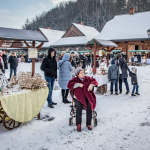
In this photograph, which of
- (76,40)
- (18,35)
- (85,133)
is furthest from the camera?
(76,40)

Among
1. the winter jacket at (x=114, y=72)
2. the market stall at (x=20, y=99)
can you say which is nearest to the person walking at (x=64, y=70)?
the market stall at (x=20, y=99)

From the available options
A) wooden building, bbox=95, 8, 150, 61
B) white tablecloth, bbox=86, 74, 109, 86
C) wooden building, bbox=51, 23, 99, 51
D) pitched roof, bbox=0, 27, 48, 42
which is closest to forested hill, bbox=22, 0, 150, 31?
wooden building, bbox=51, 23, 99, 51

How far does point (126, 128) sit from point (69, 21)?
207ft

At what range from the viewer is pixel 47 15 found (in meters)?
75.6

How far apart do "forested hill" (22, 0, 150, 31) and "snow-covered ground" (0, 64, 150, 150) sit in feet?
153

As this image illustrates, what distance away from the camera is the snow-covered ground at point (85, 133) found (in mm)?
3126

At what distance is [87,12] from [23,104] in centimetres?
5900

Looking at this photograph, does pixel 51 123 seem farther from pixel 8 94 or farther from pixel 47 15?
pixel 47 15

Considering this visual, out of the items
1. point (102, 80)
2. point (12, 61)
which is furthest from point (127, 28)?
point (102, 80)

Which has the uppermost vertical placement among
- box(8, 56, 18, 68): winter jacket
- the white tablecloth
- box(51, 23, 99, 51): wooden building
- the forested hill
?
the forested hill

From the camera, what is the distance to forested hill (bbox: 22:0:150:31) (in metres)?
51.0

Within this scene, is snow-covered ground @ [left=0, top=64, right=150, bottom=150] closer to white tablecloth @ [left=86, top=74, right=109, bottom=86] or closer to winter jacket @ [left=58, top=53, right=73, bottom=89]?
winter jacket @ [left=58, top=53, right=73, bottom=89]

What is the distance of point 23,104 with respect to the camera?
3797mm

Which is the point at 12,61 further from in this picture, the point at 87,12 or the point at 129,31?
the point at 87,12
